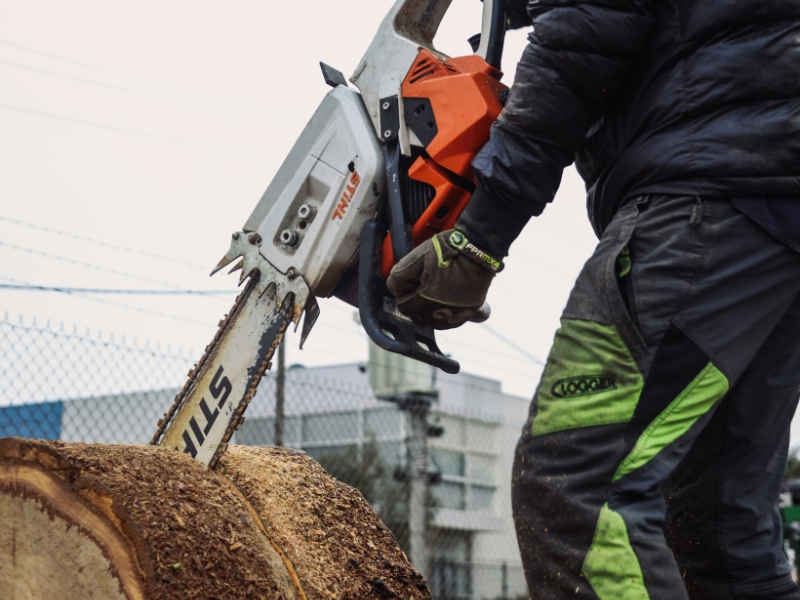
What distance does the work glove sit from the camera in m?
1.93

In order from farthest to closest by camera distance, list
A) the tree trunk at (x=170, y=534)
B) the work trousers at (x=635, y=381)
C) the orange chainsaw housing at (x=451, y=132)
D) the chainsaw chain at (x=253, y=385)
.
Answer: the chainsaw chain at (x=253, y=385)
the orange chainsaw housing at (x=451, y=132)
the tree trunk at (x=170, y=534)
the work trousers at (x=635, y=381)

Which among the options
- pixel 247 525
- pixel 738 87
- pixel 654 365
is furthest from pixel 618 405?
pixel 247 525

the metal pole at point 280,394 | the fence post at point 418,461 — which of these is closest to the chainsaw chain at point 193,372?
the metal pole at point 280,394

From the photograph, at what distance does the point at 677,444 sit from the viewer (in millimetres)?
1640

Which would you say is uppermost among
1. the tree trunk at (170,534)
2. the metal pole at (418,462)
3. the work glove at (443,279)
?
the work glove at (443,279)

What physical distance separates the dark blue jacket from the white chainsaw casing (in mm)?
550

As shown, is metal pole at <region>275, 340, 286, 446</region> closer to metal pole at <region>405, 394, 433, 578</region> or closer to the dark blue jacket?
metal pole at <region>405, 394, 433, 578</region>

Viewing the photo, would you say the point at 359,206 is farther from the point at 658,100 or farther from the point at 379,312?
the point at 658,100

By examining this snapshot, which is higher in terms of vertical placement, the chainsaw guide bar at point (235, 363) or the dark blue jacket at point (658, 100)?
the dark blue jacket at point (658, 100)

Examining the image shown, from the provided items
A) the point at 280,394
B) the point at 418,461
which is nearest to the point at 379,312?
the point at 280,394

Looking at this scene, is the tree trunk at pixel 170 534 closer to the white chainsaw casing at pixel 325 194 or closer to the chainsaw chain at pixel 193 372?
the chainsaw chain at pixel 193 372

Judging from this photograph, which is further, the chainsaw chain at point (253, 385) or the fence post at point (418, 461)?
the fence post at point (418, 461)

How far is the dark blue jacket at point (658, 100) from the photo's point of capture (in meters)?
1.67

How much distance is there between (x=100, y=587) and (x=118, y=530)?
129 millimetres
